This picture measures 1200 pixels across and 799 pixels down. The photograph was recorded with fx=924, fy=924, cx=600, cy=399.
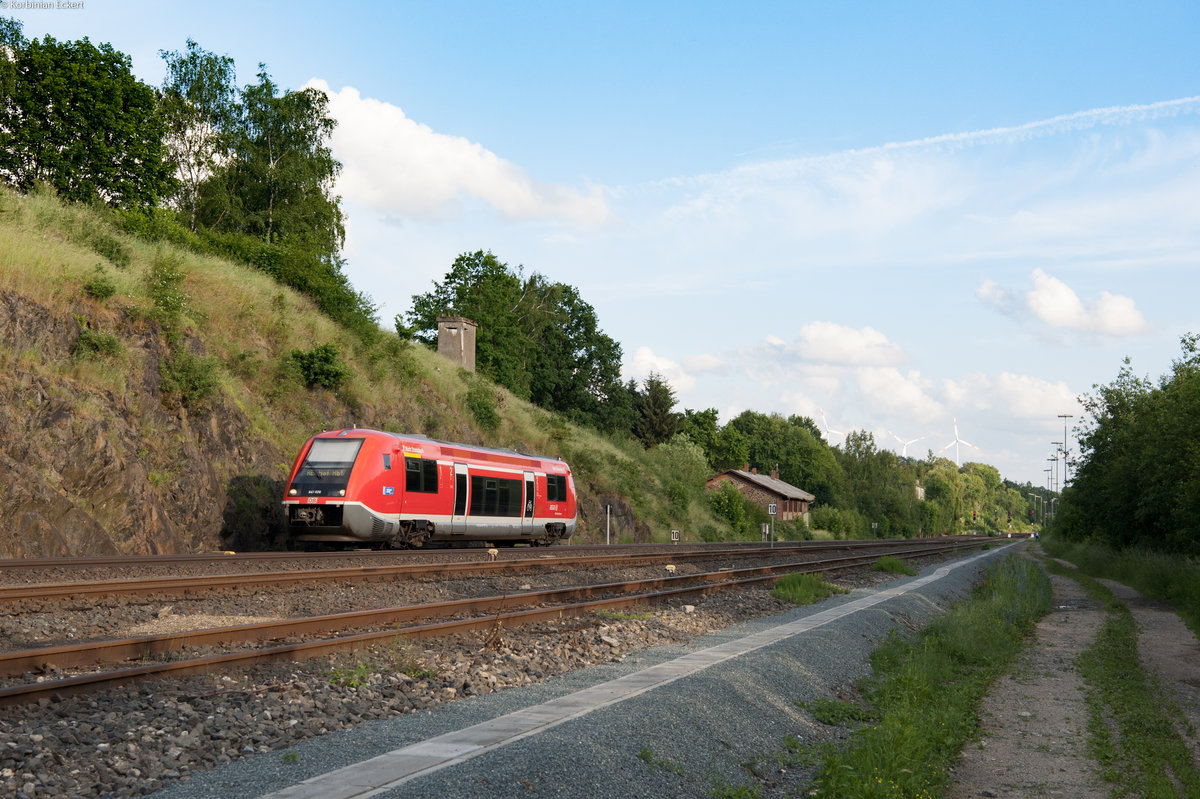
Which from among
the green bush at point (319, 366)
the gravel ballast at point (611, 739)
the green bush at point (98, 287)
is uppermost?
the green bush at point (98, 287)

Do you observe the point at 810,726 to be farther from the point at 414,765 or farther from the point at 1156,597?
the point at 1156,597

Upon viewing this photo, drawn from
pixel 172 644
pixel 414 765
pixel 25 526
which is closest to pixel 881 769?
pixel 414 765

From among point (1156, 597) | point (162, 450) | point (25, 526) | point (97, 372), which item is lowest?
point (1156, 597)

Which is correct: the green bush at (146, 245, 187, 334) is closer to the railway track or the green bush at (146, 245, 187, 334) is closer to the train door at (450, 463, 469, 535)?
the train door at (450, 463, 469, 535)

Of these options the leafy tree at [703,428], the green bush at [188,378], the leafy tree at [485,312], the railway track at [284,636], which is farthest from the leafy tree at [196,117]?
the leafy tree at [703,428]

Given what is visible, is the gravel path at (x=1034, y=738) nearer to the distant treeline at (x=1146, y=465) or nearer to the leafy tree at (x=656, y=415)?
the distant treeline at (x=1146, y=465)

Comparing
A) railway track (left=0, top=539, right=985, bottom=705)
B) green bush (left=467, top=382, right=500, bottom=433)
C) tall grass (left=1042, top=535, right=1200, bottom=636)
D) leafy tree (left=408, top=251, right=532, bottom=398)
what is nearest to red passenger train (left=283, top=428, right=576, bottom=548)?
railway track (left=0, top=539, right=985, bottom=705)

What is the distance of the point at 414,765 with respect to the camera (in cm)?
634

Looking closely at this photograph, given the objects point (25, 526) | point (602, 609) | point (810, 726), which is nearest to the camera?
point (810, 726)

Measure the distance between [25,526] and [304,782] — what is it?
48.8ft

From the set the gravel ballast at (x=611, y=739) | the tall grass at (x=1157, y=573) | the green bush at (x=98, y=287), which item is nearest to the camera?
the gravel ballast at (x=611, y=739)

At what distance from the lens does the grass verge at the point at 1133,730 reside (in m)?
8.88

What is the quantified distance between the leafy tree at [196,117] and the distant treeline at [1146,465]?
158 feet

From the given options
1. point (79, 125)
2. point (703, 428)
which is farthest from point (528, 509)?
point (703, 428)
